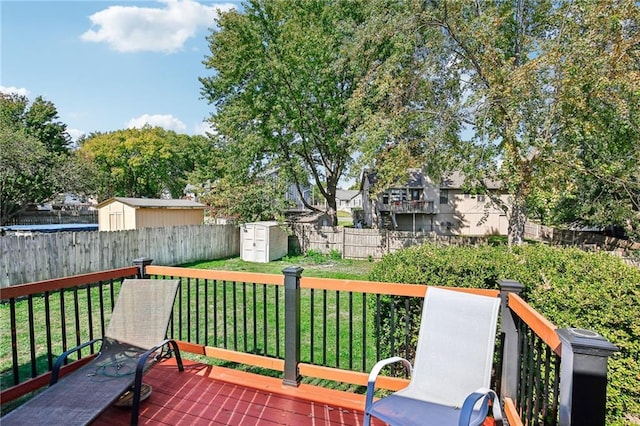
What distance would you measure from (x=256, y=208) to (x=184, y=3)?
314 inches

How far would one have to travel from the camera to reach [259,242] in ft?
38.8

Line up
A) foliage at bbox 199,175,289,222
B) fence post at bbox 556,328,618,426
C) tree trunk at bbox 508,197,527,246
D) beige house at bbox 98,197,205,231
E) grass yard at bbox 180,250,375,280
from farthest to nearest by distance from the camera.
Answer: foliage at bbox 199,175,289,222, beige house at bbox 98,197,205,231, grass yard at bbox 180,250,375,280, tree trunk at bbox 508,197,527,246, fence post at bbox 556,328,618,426

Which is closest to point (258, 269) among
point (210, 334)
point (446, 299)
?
point (210, 334)

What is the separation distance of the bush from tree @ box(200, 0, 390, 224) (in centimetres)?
938

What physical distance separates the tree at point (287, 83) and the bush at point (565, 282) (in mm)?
9383

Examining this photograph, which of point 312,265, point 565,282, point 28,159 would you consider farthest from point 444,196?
point 28,159

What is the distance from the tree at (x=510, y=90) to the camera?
691 cm

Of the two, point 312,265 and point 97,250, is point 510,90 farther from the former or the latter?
point 97,250

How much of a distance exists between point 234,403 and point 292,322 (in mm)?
751

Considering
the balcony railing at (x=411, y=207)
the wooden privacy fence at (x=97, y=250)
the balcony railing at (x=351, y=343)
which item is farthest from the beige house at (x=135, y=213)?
the balcony railing at (x=411, y=207)

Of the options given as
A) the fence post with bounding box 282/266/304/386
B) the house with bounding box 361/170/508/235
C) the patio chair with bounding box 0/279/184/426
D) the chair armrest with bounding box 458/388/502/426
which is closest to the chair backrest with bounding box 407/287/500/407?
the chair armrest with bounding box 458/388/502/426

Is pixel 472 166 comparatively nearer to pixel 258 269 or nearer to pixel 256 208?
pixel 258 269

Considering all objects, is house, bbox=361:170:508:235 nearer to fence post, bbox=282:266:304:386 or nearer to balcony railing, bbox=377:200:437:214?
balcony railing, bbox=377:200:437:214

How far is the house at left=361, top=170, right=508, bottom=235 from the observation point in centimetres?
2250
